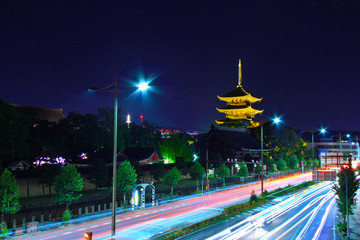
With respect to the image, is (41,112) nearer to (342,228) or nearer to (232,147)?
(232,147)

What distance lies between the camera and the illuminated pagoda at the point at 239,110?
99.3 m

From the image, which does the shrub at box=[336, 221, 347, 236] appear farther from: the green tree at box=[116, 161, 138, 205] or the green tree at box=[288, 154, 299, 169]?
the green tree at box=[288, 154, 299, 169]

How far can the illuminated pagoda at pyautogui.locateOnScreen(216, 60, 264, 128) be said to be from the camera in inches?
3910

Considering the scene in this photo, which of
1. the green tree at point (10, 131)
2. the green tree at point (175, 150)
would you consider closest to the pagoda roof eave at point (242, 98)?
the green tree at point (175, 150)

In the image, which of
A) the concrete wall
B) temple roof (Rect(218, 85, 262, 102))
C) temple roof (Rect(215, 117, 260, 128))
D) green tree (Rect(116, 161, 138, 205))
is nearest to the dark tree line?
the concrete wall

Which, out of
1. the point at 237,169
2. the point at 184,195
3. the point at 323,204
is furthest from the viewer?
the point at 237,169

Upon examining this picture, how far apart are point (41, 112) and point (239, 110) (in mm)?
52763

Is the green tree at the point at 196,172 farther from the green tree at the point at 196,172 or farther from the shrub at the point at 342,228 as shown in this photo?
the shrub at the point at 342,228

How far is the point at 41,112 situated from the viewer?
93.2m

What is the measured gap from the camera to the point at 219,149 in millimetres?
77188

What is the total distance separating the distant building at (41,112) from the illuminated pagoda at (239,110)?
44480 mm

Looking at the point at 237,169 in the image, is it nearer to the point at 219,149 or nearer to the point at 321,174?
the point at 219,149

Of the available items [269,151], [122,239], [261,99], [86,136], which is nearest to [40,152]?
[86,136]

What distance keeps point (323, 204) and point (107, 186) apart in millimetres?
25874
